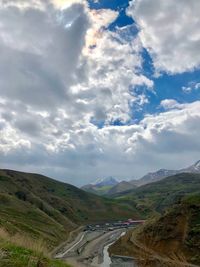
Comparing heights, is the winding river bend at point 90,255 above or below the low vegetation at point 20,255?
below

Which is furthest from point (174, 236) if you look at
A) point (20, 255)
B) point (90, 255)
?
point (20, 255)

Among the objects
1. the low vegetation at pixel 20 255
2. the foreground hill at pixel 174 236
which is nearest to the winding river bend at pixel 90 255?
the foreground hill at pixel 174 236

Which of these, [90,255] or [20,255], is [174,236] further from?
[20,255]

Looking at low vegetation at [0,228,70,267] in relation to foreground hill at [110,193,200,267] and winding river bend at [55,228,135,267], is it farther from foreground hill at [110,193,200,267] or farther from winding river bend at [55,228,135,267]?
foreground hill at [110,193,200,267]

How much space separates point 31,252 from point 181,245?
70262mm

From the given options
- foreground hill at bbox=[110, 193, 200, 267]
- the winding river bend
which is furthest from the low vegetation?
foreground hill at bbox=[110, 193, 200, 267]

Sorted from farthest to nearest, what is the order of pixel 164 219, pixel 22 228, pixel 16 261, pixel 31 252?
pixel 22 228, pixel 164 219, pixel 31 252, pixel 16 261

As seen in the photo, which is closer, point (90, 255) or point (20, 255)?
point (20, 255)

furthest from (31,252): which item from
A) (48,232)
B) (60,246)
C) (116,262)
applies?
(48,232)

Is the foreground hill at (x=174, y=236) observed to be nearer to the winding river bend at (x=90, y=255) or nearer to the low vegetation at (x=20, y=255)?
the winding river bend at (x=90, y=255)

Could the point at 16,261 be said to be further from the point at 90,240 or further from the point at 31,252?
the point at 90,240

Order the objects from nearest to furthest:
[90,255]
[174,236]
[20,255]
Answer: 1. [20,255]
2. [174,236]
3. [90,255]

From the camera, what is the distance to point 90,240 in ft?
495

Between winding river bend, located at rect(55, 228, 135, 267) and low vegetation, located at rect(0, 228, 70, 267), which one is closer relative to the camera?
low vegetation, located at rect(0, 228, 70, 267)
